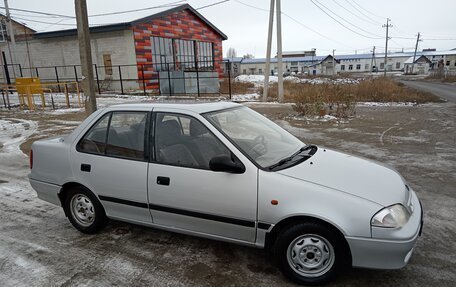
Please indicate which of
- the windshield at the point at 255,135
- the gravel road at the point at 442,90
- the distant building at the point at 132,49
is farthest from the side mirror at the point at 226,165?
the distant building at the point at 132,49

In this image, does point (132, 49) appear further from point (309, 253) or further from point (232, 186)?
point (309, 253)

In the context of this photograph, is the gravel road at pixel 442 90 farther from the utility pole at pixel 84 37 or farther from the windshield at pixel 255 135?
the utility pole at pixel 84 37

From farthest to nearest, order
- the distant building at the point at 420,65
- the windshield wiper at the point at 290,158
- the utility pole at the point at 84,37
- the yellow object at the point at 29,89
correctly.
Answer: the distant building at the point at 420,65
the yellow object at the point at 29,89
the utility pole at the point at 84,37
the windshield wiper at the point at 290,158

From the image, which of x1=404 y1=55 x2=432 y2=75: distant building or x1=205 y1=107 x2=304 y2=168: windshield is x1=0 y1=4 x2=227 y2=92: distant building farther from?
x1=404 y1=55 x2=432 y2=75: distant building

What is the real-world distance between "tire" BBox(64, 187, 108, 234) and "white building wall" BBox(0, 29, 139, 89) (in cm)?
2313

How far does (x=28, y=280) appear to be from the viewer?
117 inches

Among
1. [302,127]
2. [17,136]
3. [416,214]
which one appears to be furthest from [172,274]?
[17,136]

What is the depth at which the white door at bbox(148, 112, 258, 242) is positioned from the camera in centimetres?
286

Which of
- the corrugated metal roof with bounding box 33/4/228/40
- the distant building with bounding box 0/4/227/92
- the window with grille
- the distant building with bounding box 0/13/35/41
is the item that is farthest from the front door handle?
the distant building with bounding box 0/13/35/41

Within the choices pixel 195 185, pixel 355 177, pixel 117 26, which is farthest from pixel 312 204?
pixel 117 26

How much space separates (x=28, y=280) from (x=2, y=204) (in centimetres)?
236

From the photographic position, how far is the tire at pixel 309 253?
263 cm

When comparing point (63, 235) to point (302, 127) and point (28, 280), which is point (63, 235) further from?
point (302, 127)

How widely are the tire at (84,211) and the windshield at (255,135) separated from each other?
1.69m
